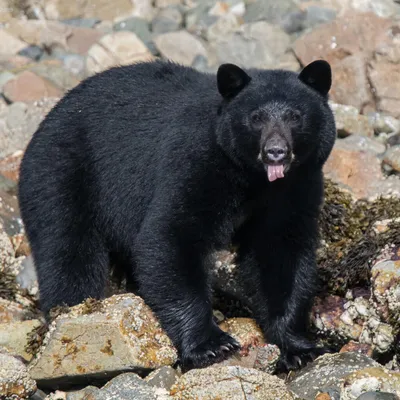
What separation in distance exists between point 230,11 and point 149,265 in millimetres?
9250

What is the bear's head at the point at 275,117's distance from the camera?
6621 millimetres

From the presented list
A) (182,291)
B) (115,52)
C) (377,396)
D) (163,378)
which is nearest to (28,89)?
Result: (115,52)

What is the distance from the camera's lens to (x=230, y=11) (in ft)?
51.0

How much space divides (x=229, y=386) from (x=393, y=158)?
4.63m

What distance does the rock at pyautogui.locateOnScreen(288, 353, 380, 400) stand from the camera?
624 centimetres

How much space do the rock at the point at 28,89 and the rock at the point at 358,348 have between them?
6.91 metres

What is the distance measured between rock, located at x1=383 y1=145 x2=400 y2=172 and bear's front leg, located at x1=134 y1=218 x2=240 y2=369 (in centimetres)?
340

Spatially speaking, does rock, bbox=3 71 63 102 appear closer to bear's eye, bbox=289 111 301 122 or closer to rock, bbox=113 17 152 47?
rock, bbox=113 17 152 47

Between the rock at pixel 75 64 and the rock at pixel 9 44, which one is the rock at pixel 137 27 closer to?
the rock at pixel 75 64

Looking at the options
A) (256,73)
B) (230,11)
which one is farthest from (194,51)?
(256,73)

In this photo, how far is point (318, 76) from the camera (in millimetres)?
6879

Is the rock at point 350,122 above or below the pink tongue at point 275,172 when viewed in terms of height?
below

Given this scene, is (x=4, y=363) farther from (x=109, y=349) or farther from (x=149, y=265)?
(x=149, y=265)

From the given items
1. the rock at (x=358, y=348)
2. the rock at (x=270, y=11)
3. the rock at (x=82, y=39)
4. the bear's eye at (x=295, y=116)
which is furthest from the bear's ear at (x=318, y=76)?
the rock at (x=82, y=39)
